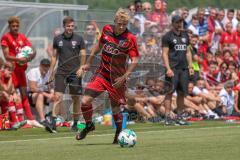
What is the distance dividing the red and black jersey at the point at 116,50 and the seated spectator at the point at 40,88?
6596 millimetres

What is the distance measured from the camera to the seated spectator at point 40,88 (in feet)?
66.9

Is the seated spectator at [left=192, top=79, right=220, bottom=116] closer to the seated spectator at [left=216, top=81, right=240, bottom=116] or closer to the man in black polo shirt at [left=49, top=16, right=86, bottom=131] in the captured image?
the seated spectator at [left=216, top=81, right=240, bottom=116]

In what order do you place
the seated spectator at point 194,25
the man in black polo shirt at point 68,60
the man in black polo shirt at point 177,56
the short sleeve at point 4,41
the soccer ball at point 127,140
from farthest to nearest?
the seated spectator at point 194,25 < the man in black polo shirt at point 177,56 < the short sleeve at point 4,41 < the man in black polo shirt at point 68,60 < the soccer ball at point 127,140

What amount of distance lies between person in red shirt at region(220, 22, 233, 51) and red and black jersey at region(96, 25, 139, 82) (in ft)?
47.3

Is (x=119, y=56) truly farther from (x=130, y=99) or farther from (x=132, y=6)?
(x=132, y=6)

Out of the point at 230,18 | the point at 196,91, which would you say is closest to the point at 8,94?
the point at 196,91

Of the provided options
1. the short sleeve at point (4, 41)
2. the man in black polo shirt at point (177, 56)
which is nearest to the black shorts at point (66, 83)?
the short sleeve at point (4, 41)

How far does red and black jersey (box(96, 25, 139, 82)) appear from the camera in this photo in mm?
13750

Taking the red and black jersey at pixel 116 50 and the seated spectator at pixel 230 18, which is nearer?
the red and black jersey at pixel 116 50

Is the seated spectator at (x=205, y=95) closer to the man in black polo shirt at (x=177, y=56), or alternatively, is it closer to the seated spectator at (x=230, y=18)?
the man in black polo shirt at (x=177, y=56)

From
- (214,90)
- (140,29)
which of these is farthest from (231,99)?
(140,29)

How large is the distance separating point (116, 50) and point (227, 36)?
14837 mm

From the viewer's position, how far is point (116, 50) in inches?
541

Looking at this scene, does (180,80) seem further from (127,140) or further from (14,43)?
(127,140)
